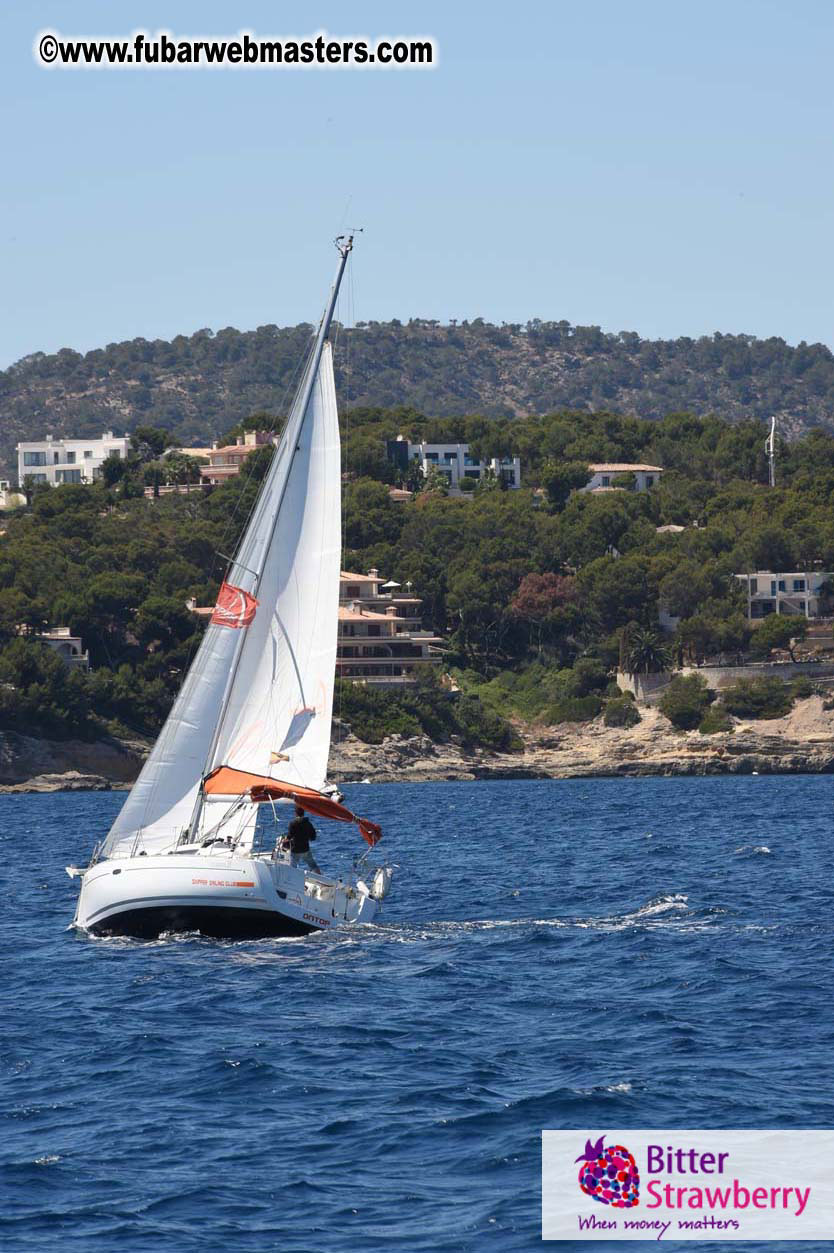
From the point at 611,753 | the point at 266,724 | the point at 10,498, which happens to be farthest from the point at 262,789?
the point at 10,498

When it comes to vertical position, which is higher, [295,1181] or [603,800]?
[295,1181]

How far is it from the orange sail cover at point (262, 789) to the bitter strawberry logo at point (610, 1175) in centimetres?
1326

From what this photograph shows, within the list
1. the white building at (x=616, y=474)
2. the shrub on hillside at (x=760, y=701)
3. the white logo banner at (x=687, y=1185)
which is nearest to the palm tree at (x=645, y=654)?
the shrub on hillside at (x=760, y=701)

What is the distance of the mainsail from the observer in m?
32.2

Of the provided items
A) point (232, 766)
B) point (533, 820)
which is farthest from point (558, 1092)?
point (533, 820)

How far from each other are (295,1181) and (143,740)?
303 ft

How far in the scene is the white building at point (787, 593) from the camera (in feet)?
437

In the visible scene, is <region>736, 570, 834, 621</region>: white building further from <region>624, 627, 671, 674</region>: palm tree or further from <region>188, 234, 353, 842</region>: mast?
<region>188, 234, 353, 842</region>: mast

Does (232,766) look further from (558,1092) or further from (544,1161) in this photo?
(544,1161)

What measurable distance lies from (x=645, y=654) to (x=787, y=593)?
39.2ft

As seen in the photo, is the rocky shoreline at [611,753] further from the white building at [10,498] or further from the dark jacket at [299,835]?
the dark jacket at [299,835]

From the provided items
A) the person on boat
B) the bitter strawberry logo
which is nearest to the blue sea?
the bitter strawberry logo

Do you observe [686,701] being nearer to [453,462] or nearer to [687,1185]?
[453,462]

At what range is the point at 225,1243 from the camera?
1655 centimetres
